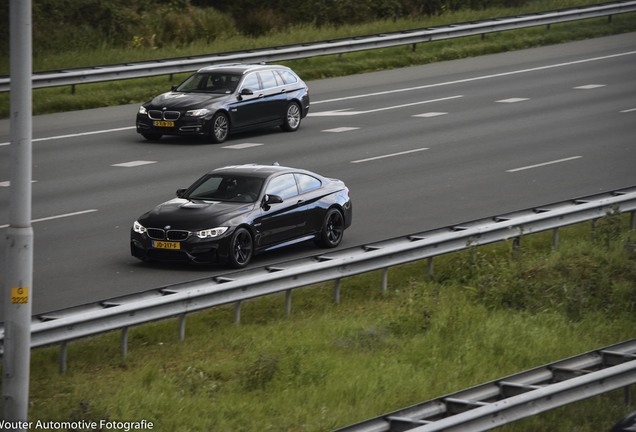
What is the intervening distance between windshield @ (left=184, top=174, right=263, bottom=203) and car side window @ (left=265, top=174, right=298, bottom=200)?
0.60 feet

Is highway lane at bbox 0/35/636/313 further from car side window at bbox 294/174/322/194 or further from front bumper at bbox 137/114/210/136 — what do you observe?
car side window at bbox 294/174/322/194

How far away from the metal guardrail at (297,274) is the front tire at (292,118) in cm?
1068

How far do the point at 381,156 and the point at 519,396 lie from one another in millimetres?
16077

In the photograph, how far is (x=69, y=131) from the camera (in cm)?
2955

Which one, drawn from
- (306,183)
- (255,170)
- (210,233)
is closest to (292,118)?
(306,183)

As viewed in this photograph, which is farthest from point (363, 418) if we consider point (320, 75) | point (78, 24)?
point (78, 24)

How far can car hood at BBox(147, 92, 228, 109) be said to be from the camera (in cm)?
2819

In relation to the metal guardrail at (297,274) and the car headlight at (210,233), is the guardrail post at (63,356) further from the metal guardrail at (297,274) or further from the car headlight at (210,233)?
the car headlight at (210,233)

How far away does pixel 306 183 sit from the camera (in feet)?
65.5

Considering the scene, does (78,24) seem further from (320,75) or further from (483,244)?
(483,244)

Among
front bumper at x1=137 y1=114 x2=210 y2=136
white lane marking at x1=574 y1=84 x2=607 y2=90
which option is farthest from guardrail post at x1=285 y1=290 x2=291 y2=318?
white lane marking at x1=574 y1=84 x2=607 y2=90

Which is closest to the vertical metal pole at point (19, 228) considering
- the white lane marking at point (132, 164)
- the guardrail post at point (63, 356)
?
the guardrail post at point (63, 356)

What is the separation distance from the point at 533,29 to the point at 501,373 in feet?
104

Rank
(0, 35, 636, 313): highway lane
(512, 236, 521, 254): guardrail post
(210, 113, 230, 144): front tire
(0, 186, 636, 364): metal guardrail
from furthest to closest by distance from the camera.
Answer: (210, 113, 230, 144): front tire < (0, 35, 636, 313): highway lane < (512, 236, 521, 254): guardrail post < (0, 186, 636, 364): metal guardrail
